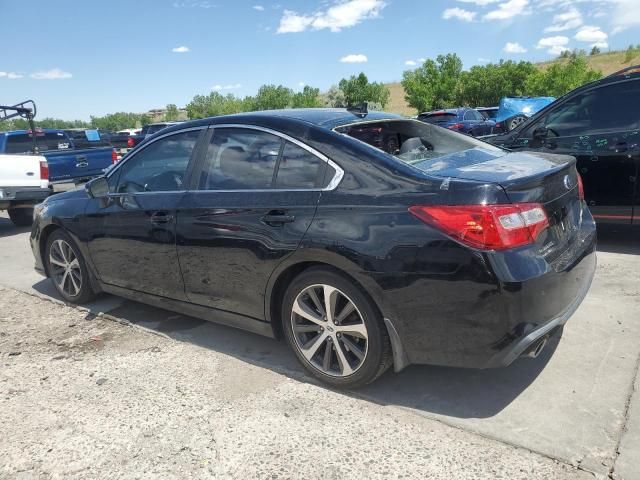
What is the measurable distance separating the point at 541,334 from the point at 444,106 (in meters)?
43.0

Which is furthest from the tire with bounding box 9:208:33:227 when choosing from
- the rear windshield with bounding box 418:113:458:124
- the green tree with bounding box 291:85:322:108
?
the green tree with bounding box 291:85:322:108

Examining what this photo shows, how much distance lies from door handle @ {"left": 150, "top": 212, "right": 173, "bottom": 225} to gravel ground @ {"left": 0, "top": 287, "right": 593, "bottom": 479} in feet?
3.12

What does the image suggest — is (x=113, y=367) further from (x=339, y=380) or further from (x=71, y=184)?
(x=71, y=184)

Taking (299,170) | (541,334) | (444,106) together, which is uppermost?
(444,106)

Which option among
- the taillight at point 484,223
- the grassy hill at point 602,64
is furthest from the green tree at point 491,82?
the taillight at point 484,223

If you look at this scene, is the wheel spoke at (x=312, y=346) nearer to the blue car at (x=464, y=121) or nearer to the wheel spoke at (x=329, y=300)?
the wheel spoke at (x=329, y=300)

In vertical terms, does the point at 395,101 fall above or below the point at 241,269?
above

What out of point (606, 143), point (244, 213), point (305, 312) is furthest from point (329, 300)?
point (606, 143)

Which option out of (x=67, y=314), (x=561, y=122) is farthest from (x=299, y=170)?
(x=561, y=122)

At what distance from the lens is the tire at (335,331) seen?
2.93 meters

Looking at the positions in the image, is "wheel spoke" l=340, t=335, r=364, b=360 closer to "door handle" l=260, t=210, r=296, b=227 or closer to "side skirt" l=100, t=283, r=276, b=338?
"side skirt" l=100, t=283, r=276, b=338

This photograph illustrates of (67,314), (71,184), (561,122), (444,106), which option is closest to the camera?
(67,314)

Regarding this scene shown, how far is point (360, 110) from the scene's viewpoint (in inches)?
152

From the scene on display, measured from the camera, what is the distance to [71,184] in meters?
10.0
